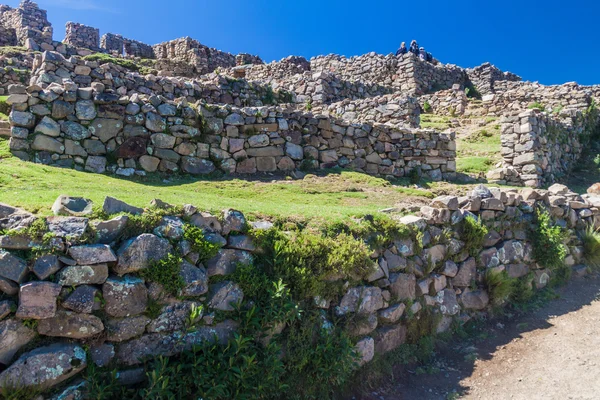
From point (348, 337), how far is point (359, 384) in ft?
1.93

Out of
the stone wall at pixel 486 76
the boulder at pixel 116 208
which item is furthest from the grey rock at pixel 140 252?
the stone wall at pixel 486 76

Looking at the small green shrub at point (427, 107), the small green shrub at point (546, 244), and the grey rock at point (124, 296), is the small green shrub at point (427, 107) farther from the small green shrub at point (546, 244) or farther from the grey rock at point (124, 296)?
the grey rock at point (124, 296)

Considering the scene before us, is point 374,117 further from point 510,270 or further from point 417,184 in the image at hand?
point 510,270

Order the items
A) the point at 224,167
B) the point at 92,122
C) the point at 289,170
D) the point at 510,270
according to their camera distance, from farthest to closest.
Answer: the point at 289,170 < the point at 224,167 < the point at 92,122 < the point at 510,270

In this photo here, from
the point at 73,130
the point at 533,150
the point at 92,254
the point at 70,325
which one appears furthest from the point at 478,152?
the point at 70,325

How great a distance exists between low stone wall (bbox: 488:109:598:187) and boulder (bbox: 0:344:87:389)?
456 inches

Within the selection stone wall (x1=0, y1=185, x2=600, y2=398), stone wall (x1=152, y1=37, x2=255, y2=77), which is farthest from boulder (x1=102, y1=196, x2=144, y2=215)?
stone wall (x1=152, y1=37, x2=255, y2=77)

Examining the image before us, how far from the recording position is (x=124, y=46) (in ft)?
88.9

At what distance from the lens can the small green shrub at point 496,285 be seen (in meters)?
7.04

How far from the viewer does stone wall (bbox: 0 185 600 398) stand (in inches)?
137

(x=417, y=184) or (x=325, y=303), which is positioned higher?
(x=417, y=184)

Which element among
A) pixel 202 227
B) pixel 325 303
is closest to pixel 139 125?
pixel 202 227

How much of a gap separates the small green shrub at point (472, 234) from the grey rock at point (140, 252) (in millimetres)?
4839

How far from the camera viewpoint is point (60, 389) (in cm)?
353
